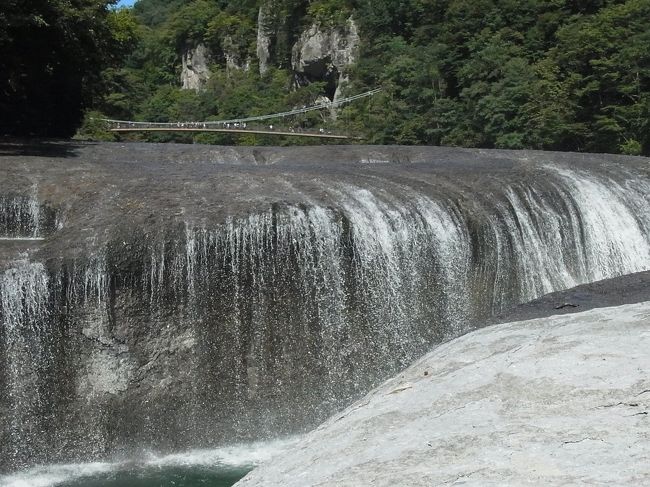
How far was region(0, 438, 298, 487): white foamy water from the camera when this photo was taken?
9367 millimetres

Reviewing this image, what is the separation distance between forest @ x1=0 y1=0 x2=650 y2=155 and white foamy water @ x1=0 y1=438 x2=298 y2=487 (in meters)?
9.48

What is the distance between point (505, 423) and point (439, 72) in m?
46.2

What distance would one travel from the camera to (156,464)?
9.78m

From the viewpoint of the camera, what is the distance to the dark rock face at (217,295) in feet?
32.3

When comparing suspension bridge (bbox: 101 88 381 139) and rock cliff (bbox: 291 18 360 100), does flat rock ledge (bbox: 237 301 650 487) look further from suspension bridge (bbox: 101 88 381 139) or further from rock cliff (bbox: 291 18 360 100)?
rock cliff (bbox: 291 18 360 100)

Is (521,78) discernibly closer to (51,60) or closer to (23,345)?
(51,60)

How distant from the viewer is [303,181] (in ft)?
40.7

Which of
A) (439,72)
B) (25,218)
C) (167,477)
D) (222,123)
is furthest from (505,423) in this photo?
(222,123)

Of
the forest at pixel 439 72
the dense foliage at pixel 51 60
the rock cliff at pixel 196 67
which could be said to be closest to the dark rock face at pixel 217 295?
the dense foliage at pixel 51 60

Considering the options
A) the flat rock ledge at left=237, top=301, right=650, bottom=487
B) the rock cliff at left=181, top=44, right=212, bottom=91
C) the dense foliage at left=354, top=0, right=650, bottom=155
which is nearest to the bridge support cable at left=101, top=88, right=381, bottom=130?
the dense foliage at left=354, top=0, right=650, bottom=155

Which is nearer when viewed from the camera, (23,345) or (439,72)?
(23,345)

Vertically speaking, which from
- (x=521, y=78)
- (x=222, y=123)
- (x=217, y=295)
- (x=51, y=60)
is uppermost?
(x=521, y=78)

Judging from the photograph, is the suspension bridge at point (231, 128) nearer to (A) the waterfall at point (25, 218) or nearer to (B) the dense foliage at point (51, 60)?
(B) the dense foliage at point (51, 60)

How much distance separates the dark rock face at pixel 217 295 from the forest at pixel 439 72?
740 cm
